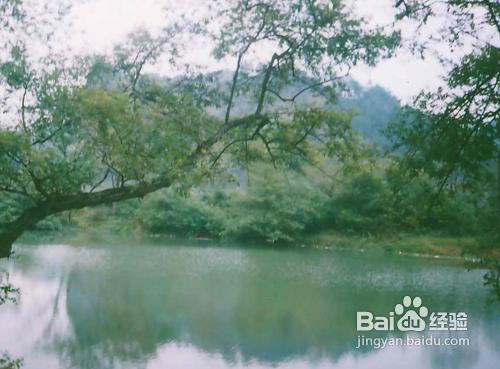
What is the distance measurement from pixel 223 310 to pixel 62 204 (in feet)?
21.5

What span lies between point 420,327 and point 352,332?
1557 millimetres

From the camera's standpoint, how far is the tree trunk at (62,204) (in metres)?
4.74

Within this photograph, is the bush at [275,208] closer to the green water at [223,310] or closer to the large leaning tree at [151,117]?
the green water at [223,310]

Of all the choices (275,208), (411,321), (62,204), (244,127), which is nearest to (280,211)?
(275,208)

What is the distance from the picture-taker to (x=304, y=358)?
8.09 meters

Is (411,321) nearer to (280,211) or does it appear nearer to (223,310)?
(223,310)

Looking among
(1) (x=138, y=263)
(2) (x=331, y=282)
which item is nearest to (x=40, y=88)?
(2) (x=331, y=282)

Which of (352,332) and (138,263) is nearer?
(352,332)

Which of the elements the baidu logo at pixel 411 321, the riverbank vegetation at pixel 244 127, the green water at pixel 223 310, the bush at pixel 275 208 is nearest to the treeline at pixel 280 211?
the bush at pixel 275 208

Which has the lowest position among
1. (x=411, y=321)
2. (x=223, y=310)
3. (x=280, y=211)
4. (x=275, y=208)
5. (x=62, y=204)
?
(x=411, y=321)

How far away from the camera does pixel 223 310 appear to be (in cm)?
1088

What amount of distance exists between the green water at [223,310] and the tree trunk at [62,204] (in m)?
3.18

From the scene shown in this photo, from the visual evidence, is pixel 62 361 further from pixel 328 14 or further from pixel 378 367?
pixel 328 14

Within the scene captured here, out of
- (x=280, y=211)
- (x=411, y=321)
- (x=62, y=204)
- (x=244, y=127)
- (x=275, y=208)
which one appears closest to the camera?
(x=62, y=204)
